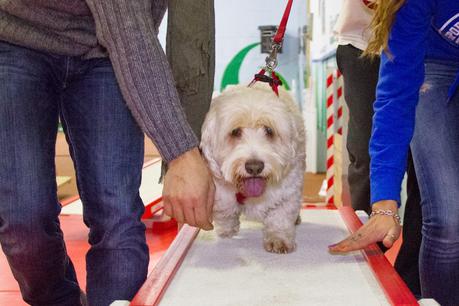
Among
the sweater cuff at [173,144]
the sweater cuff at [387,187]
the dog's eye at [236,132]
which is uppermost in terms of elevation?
the sweater cuff at [173,144]

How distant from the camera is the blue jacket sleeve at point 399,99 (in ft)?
5.29

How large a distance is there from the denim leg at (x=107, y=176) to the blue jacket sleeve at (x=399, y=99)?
67 centimetres

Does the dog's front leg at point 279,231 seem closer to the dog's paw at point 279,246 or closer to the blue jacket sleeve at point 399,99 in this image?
the dog's paw at point 279,246

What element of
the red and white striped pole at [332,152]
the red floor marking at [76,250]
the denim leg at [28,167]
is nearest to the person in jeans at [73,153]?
the denim leg at [28,167]

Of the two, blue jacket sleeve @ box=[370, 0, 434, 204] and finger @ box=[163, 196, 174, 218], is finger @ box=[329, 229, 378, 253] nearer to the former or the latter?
blue jacket sleeve @ box=[370, 0, 434, 204]

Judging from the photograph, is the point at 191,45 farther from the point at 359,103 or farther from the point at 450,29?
the point at 359,103

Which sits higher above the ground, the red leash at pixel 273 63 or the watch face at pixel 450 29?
the watch face at pixel 450 29

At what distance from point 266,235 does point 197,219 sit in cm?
69

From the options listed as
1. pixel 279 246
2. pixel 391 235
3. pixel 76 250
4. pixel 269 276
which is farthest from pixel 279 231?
pixel 76 250

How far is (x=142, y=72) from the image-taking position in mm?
1233

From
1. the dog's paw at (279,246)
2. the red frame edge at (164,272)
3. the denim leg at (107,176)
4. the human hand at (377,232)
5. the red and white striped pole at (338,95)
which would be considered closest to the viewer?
the red frame edge at (164,272)

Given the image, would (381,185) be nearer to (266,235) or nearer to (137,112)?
(266,235)

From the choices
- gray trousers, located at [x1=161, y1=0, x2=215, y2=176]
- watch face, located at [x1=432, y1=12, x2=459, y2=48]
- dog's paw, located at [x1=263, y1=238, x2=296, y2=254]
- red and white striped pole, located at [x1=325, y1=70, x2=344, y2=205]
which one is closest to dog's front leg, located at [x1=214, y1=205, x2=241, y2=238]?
dog's paw, located at [x1=263, y1=238, x2=296, y2=254]

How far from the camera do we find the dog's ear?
2037 millimetres
